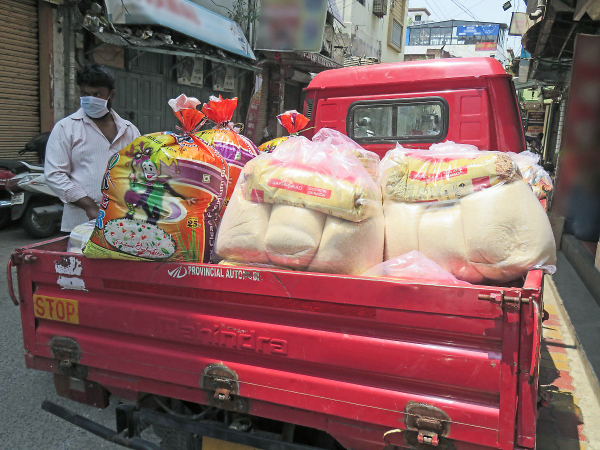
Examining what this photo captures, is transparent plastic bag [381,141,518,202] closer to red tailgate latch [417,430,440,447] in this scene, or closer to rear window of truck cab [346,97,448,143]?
red tailgate latch [417,430,440,447]

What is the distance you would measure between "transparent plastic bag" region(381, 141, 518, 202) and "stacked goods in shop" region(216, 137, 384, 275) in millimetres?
118

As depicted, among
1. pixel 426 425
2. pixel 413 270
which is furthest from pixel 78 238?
pixel 426 425

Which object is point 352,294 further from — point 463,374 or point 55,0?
point 55,0

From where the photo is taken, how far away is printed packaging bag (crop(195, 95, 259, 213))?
8.22ft

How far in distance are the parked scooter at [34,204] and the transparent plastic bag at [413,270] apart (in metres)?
5.77

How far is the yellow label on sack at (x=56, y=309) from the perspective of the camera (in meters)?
2.10

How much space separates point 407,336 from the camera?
162 centimetres

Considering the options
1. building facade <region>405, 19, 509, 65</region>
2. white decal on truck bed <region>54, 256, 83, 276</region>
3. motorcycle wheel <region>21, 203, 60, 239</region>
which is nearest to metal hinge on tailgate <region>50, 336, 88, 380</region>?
white decal on truck bed <region>54, 256, 83, 276</region>

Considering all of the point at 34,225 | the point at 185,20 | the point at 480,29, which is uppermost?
the point at 480,29

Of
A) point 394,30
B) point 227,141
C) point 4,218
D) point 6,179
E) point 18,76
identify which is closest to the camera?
point 227,141

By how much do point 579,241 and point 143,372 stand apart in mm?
6631

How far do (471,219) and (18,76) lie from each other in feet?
26.4

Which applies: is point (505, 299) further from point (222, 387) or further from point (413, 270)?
point (222, 387)

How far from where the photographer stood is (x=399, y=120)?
4.14 meters
